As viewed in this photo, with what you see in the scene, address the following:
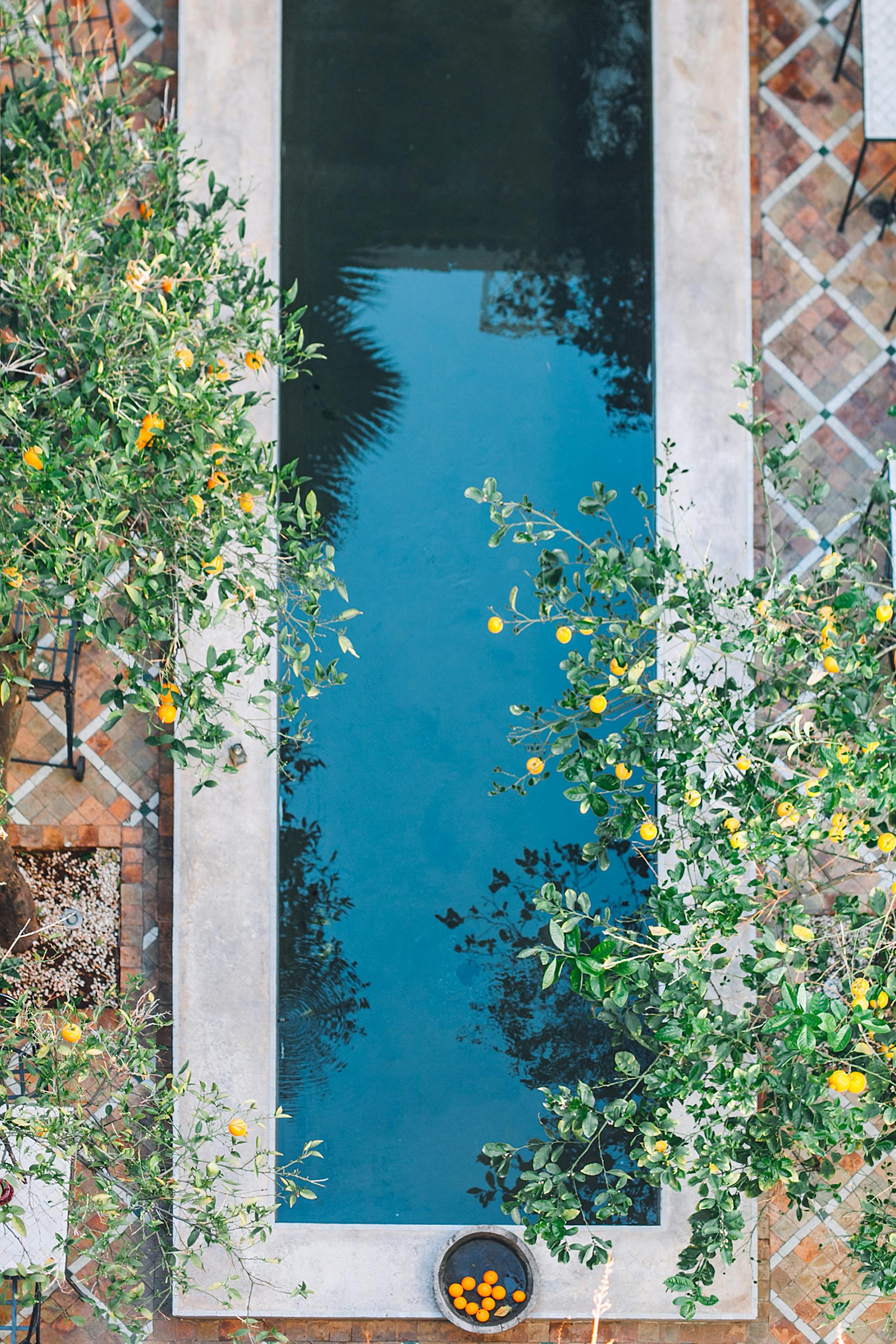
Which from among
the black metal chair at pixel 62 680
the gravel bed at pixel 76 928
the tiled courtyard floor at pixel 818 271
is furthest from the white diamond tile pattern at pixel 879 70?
the gravel bed at pixel 76 928

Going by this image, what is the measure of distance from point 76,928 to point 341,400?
2.59 metres

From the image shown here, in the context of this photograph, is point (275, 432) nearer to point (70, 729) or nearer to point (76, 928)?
point (70, 729)

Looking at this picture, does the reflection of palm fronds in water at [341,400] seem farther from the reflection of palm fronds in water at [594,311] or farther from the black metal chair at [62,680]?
the black metal chair at [62,680]

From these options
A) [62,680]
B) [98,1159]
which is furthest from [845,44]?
[98,1159]

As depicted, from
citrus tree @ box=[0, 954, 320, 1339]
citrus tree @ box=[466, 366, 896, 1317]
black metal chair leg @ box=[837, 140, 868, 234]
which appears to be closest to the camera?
citrus tree @ box=[466, 366, 896, 1317]

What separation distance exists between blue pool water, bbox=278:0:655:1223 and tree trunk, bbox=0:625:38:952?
3.44 ft

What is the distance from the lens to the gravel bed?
5.07 metres

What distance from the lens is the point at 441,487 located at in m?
5.19

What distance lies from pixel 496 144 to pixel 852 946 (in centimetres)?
380

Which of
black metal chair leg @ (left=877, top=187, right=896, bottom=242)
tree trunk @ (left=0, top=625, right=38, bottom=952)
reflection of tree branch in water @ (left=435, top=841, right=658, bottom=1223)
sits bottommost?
reflection of tree branch in water @ (left=435, top=841, right=658, bottom=1223)

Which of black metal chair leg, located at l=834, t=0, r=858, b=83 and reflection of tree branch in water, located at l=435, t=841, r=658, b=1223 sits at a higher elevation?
black metal chair leg, located at l=834, t=0, r=858, b=83

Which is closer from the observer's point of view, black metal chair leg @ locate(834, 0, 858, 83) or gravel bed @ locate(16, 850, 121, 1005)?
gravel bed @ locate(16, 850, 121, 1005)

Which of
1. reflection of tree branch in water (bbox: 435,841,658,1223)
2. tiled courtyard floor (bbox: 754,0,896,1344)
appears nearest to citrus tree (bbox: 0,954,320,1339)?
reflection of tree branch in water (bbox: 435,841,658,1223)

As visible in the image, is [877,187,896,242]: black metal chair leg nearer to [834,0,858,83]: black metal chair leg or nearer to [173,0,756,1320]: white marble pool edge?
[834,0,858,83]: black metal chair leg
